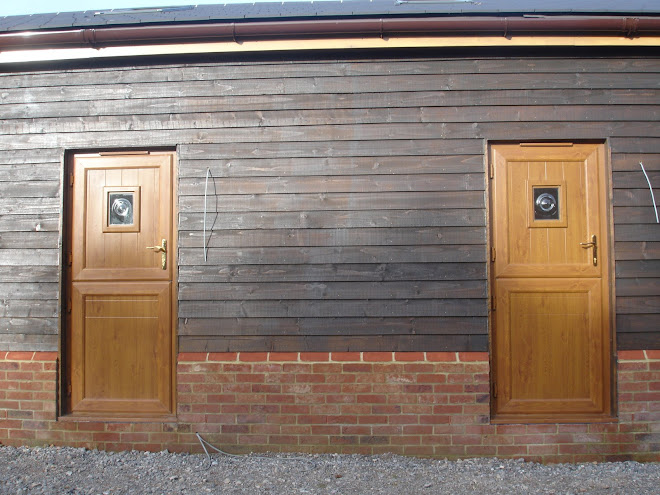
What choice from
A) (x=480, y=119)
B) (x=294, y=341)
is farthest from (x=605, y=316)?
(x=294, y=341)

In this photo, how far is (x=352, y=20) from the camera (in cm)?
358

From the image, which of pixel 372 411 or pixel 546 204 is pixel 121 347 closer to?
pixel 372 411

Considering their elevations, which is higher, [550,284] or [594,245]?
[594,245]

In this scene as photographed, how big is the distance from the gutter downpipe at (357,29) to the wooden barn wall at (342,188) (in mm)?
215

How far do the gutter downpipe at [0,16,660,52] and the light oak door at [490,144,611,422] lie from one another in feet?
2.95

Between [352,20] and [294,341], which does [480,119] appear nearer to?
[352,20]

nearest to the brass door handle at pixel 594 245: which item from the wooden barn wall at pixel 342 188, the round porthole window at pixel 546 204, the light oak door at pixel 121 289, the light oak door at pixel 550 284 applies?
the light oak door at pixel 550 284

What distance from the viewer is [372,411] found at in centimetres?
357

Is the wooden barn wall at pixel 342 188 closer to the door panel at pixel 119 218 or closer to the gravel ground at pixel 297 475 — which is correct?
the door panel at pixel 119 218

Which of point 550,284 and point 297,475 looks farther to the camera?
point 550,284

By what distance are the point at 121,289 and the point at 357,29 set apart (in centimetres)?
281

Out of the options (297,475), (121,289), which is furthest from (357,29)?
(297,475)

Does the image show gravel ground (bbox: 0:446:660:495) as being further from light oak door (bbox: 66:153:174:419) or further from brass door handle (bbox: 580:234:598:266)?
brass door handle (bbox: 580:234:598:266)

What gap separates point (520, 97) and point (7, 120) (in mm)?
4266
